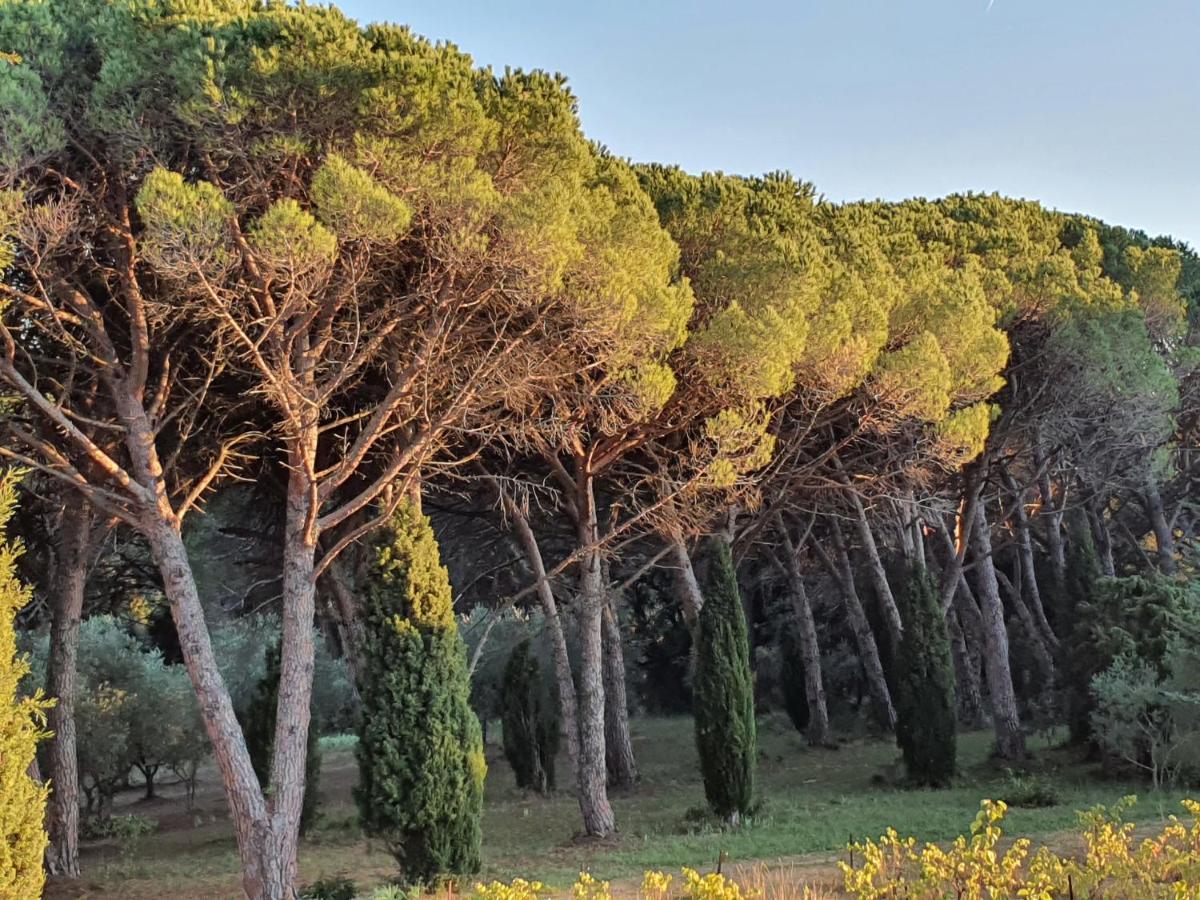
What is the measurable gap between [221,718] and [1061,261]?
507 inches

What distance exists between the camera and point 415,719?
866 cm

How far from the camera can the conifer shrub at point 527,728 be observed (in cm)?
1653

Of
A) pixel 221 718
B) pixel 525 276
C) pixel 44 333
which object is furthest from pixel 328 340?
pixel 221 718

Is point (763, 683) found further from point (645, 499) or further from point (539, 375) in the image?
point (539, 375)

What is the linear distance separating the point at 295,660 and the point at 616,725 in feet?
30.1

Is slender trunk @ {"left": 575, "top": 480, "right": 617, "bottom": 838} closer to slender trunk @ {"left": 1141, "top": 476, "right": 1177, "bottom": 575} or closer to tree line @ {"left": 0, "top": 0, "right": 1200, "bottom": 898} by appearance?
tree line @ {"left": 0, "top": 0, "right": 1200, "bottom": 898}

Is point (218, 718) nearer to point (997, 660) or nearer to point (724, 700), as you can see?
point (724, 700)

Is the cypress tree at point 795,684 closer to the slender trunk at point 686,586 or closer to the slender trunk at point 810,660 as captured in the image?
the slender trunk at point 810,660

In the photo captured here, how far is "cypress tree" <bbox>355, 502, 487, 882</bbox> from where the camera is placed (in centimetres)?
843

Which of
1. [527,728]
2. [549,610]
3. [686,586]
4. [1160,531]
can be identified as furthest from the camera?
[1160,531]

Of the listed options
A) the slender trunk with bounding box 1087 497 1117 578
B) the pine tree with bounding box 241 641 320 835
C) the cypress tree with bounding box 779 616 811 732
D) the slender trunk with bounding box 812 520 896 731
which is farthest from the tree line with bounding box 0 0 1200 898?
the cypress tree with bounding box 779 616 811 732

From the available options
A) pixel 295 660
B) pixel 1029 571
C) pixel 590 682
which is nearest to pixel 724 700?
pixel 590 682

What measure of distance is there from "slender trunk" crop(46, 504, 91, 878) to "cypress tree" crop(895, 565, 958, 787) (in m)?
11.0

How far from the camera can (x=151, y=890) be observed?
9031mm
